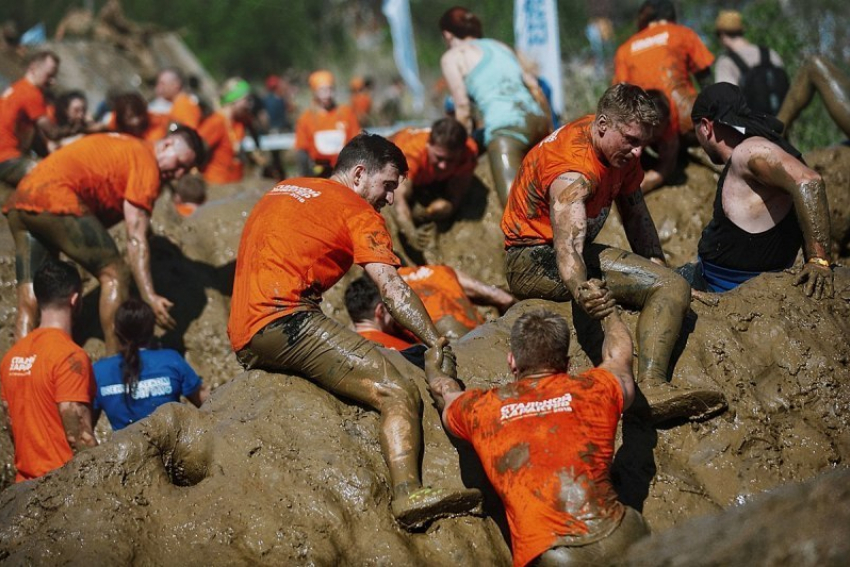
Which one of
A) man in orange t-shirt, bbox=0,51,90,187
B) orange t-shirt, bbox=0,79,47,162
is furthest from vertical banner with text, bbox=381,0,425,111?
orange t-shirt, bbox=0,79,47,162

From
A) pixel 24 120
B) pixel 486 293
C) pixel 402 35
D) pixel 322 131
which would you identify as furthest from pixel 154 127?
pixel 402 35

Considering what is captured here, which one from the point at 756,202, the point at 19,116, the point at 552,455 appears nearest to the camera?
the point at 552,455

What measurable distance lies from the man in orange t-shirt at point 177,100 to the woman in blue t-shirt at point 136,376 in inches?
196

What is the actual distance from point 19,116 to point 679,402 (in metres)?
7.46

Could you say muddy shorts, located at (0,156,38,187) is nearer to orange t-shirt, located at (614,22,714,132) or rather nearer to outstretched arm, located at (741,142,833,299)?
orange t-shirt, located at (614,22,714,132)

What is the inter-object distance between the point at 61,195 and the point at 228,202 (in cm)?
248

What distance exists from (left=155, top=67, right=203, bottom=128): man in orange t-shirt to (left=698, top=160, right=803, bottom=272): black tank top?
22.3 feet

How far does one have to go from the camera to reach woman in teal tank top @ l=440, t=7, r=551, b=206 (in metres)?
9.77

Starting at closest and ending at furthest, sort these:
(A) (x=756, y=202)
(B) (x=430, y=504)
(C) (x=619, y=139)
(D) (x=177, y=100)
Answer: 1. (B) (x=430, y=504)
2. (C) (x=619, y=139)
3. (A) (x=756, y=202)
4. (D) (x=177, y=100)

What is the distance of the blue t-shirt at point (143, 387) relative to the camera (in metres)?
7.49

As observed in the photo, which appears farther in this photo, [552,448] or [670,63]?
[670,63]

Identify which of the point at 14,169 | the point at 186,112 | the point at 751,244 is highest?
the point at 751,244

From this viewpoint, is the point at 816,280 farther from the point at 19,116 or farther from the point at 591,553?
the point at 19,116

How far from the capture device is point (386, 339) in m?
7.19
